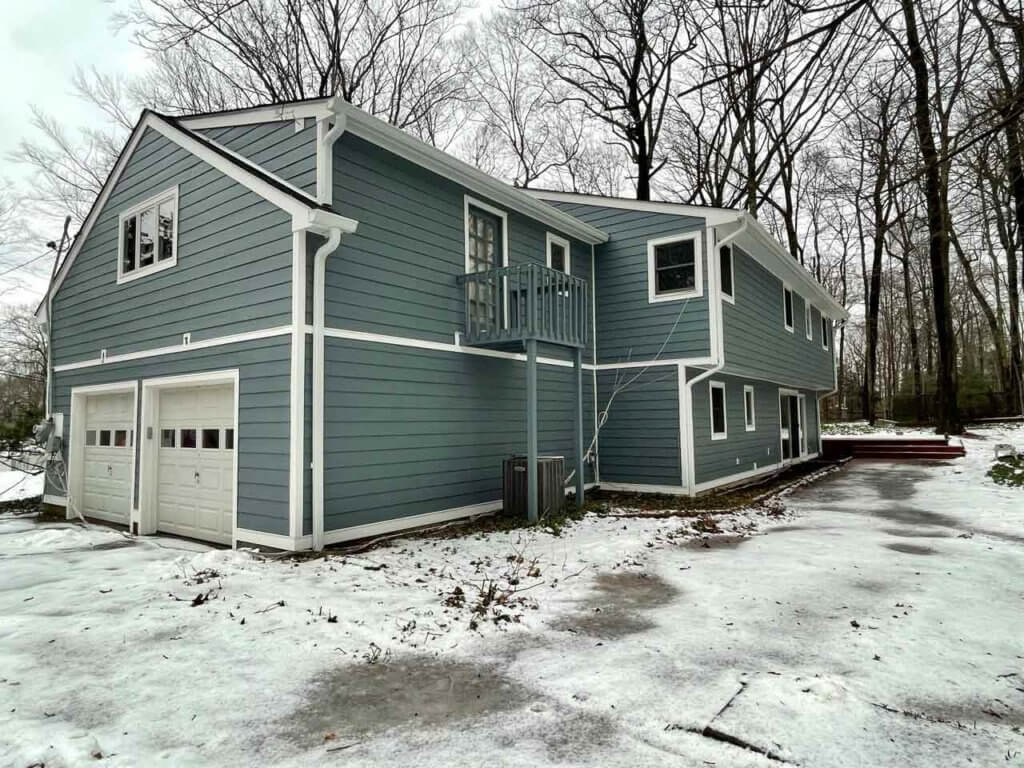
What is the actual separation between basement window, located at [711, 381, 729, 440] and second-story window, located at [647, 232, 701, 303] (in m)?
2.28

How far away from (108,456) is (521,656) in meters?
8.82

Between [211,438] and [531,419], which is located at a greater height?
[531,419]

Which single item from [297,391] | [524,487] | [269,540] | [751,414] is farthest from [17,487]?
[751,414]

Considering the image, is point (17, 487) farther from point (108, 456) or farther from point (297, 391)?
point (297, 391)

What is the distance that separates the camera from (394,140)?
755cm

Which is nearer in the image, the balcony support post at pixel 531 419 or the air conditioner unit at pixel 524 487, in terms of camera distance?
the balcony support post at pixel 531 419

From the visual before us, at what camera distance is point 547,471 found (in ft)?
28.4

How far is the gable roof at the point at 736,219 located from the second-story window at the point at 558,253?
54.0 inches

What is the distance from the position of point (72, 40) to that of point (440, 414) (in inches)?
211

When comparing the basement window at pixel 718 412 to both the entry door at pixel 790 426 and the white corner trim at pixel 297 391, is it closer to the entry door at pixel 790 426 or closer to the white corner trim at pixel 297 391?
the entry door at pixel 790 426

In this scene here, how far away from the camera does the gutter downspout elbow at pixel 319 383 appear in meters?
6.51

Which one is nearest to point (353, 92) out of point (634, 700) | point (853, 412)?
point (634, 700)

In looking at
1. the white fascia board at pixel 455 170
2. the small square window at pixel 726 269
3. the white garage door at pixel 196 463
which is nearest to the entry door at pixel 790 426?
the small square window at pixel 726 269

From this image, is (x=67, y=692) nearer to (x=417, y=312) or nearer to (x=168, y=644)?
(x=168, y=644)
